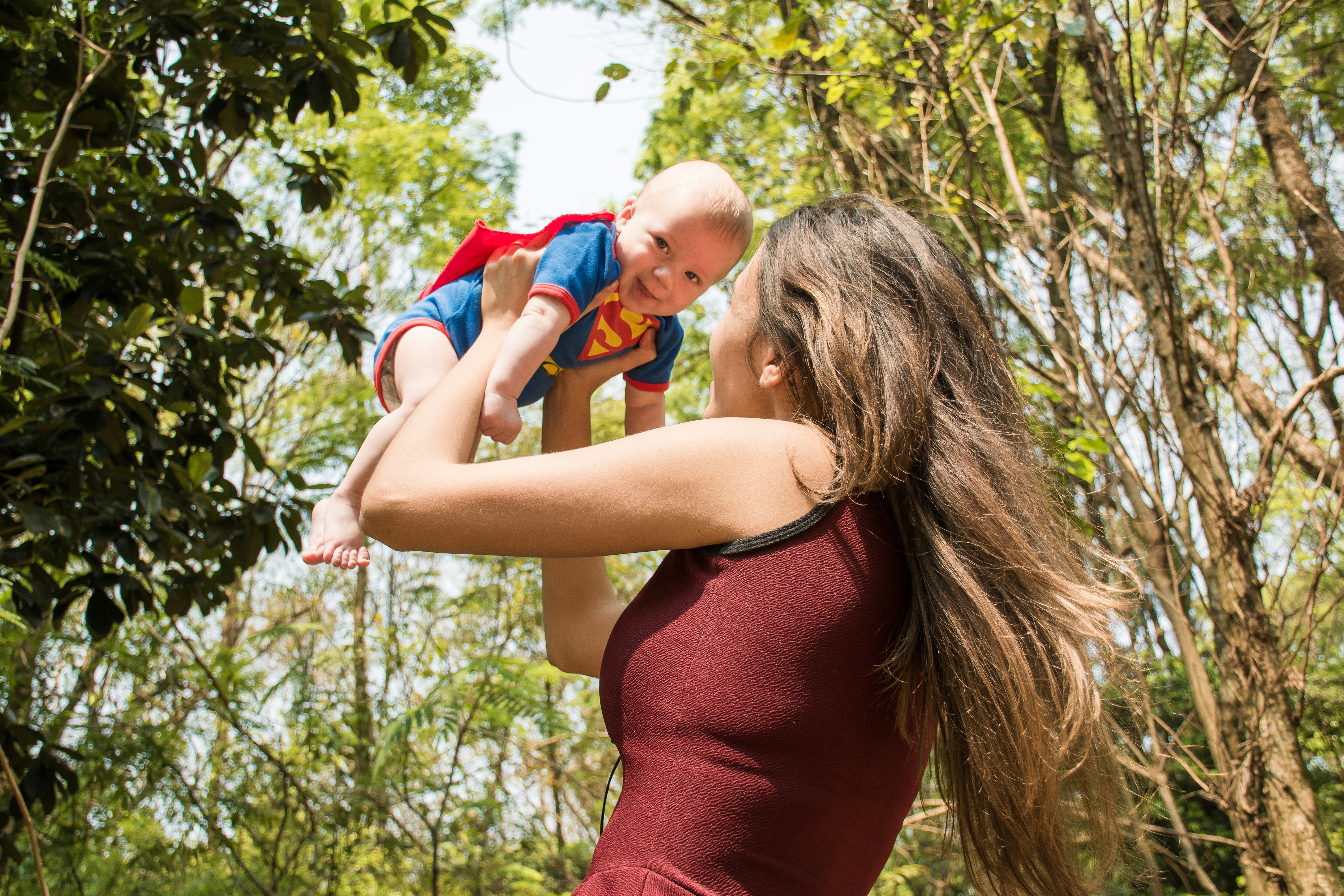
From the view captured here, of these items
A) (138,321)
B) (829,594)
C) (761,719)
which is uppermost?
(138,321)

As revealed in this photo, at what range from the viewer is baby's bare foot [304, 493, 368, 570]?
1454 millimetres

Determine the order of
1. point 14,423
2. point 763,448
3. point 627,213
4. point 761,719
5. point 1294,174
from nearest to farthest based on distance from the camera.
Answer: point 761,719 → point 763,448 → point 627,213 → point 14,423 → point 1294,174

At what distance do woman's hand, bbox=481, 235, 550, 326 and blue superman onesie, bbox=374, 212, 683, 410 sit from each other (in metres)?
0.02

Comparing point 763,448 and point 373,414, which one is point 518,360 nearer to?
point 763,448

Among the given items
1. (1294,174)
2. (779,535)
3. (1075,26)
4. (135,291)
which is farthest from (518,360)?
(1294,174)

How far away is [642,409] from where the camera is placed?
1.72 meters

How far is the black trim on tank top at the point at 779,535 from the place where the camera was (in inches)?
37.7

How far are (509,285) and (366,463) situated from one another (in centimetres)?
39

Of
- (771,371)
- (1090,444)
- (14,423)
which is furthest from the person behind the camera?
(1090,444)

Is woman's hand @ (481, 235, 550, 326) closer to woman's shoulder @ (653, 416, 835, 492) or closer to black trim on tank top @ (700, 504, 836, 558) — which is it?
woman's shoulder @ (653, 416, 835, 492)

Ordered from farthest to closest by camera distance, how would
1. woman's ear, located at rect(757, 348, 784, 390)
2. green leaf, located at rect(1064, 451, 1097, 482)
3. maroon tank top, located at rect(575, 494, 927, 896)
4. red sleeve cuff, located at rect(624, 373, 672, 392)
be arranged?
1. green leaf, located at rect(1064, 451, 1097, 482)
2. red sleeve cuff, located at rect(624, 373, 672, 392)
3. woman's ear, located at rect(757, 348, 784, 390)
4. maroon tank top, located at rect(575, 494, 927, 896)

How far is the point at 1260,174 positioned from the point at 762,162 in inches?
138

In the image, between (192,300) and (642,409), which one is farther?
(192,300)

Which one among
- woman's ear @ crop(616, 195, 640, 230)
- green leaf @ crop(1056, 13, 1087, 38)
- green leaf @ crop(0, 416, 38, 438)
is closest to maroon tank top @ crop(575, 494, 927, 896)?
woman's ear @ crop(616, 195, 640, 230)
